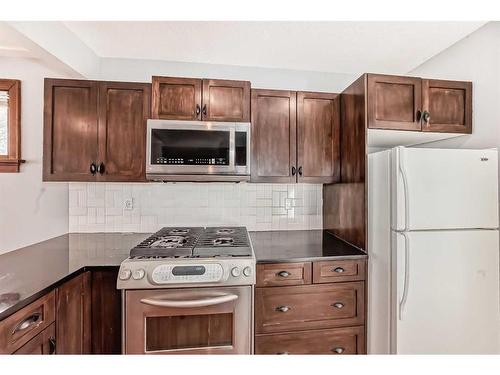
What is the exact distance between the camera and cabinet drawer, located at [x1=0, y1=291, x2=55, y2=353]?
3.29 ft

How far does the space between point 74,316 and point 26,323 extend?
14.6 inches

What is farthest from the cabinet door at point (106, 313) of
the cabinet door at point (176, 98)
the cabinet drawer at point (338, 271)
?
the cabinet drawer at point (338, 271)

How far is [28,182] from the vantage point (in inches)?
81.5

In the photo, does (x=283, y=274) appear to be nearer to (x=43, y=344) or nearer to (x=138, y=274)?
(x=138, y=274)

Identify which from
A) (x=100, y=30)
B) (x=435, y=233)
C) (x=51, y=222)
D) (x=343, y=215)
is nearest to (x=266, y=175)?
(x=343, y=215)

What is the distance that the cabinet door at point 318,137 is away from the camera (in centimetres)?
212

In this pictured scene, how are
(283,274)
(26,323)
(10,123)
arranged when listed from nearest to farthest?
(26,323) → (283,274) → (10,123)

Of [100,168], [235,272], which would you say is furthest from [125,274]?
[100,168]

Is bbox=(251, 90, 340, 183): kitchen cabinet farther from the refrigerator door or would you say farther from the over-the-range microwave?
the refrigerator door

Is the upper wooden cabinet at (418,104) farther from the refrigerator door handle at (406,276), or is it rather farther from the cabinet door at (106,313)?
the cabinet door at (106,313)

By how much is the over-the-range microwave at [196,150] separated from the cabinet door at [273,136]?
0.17m

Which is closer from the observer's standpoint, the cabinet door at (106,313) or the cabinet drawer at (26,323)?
the cabinet drawer at (26,323)

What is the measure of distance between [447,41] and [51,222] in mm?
3442
